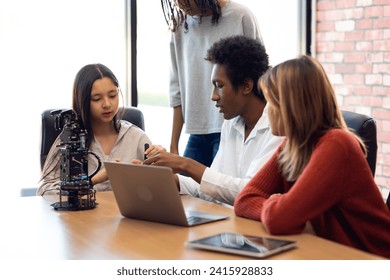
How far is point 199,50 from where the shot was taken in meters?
2.87

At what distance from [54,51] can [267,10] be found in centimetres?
143

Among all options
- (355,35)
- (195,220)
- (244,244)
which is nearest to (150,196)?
(195,220)

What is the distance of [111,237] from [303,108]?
1.99 feet

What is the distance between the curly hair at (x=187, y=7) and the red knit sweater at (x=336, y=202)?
121 centimetres

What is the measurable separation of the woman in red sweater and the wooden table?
0.08 m

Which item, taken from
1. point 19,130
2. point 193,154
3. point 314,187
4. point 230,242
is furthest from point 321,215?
point 19,130

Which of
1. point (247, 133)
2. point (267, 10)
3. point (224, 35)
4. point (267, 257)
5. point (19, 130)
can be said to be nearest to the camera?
point (267, 257)

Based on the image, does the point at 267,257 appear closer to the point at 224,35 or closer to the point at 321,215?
the point at 321,215

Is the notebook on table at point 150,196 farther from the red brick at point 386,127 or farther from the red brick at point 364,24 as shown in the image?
the red brick at point 364,24

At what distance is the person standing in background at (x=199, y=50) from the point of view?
109 inches

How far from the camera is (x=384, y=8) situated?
370 centimetres

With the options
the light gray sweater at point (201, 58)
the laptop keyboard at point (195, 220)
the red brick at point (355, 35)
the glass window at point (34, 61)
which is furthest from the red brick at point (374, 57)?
the laptop keyboard at point (195, 220)

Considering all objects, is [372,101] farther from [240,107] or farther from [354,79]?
[240,107]

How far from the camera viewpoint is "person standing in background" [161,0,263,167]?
2779 mm
